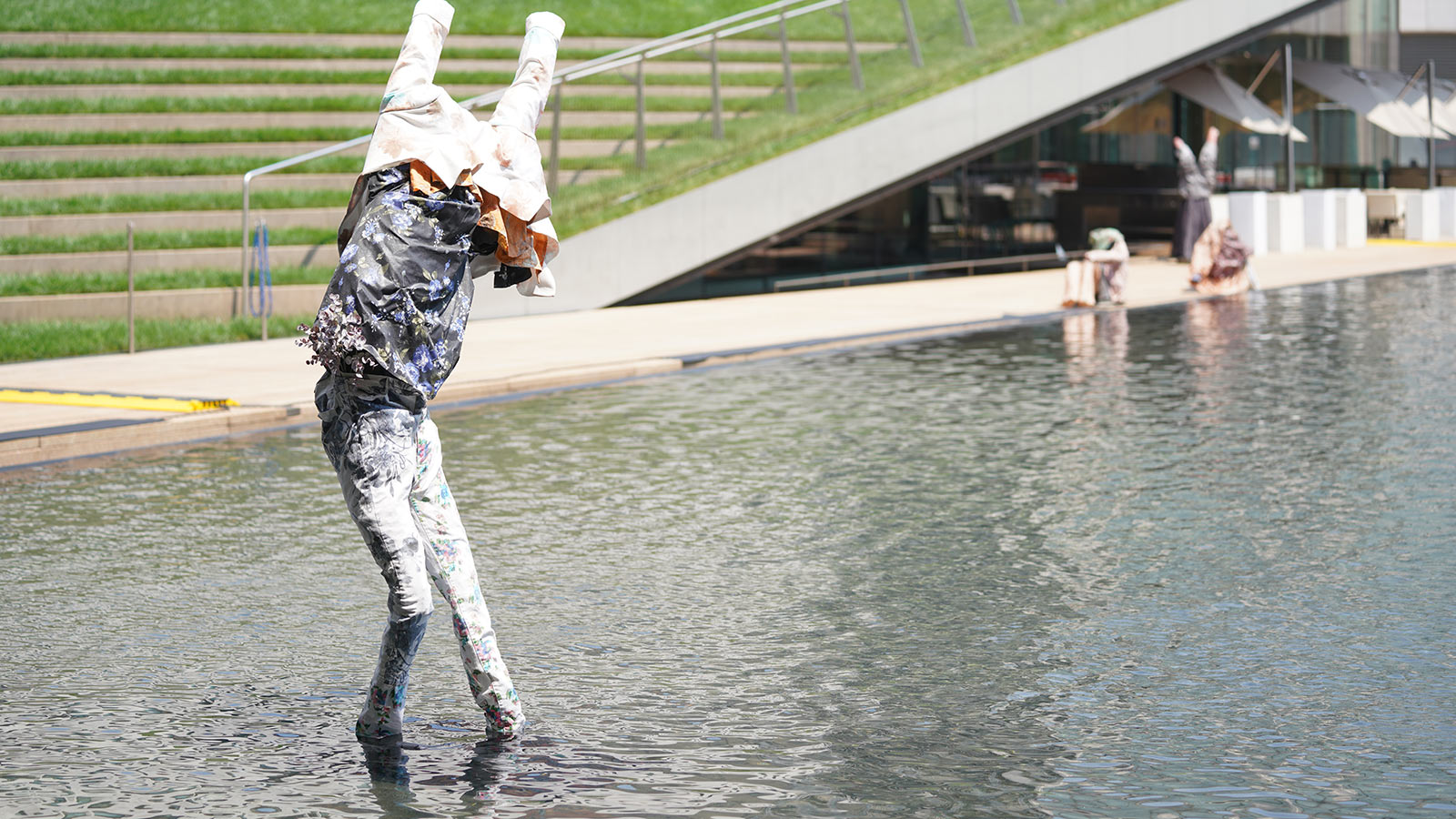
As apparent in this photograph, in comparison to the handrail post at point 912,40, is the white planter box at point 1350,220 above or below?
below

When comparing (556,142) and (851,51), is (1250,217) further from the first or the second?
(556,142)

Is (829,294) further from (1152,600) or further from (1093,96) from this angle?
(1152,600)

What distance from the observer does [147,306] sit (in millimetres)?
19922

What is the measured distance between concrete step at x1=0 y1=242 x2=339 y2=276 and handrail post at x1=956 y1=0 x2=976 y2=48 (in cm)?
1085

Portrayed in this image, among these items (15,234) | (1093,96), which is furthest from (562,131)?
(1093,96)

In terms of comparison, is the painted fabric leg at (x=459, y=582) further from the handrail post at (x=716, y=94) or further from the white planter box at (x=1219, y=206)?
the white planter box at (x=1219, y=206)

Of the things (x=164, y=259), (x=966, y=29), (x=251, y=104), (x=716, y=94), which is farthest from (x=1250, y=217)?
(x=164, y=259)

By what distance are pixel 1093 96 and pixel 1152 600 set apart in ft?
76.7

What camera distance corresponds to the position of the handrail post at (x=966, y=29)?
28.5 meters

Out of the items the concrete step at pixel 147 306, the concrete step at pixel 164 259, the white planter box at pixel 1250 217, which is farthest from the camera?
the white planter box at pixel 1250 217

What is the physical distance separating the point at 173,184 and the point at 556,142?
4.72m

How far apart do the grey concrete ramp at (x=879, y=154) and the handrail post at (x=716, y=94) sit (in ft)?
2.60

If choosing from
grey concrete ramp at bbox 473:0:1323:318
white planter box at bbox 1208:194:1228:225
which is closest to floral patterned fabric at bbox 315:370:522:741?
grey concrete ramp at bbox 473:0:1323:318

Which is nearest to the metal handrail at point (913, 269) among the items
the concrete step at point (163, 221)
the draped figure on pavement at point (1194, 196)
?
the draped figure on pavement at point (1194, 196)
